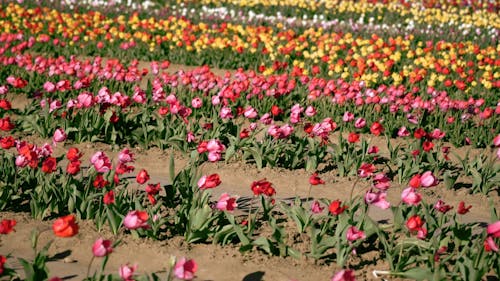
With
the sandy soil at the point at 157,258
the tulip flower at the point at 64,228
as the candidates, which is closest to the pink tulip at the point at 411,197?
the sandy soil at the point at 157,258

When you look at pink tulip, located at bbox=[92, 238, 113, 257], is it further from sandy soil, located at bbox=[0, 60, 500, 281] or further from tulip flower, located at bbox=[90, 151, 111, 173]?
tulip flower, located at bbox=[90, 151, 111, 173]

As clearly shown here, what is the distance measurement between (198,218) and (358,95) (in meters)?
3.40

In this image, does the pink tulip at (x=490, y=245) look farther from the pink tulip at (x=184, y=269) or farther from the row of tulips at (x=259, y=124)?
the pink tulip at (x=184, y=269)

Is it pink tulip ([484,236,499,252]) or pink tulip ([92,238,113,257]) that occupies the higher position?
pink tulip ([92,238,113,257])

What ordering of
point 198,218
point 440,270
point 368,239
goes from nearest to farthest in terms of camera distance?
1. point 440,270
2. point 198,218
3. point 368,239

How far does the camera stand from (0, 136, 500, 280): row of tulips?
3.35 metres

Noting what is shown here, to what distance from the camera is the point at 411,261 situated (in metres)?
3.48

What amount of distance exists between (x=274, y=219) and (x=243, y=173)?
171 centimetres

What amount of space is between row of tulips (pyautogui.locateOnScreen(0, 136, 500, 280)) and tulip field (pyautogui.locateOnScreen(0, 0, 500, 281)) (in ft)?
0.05

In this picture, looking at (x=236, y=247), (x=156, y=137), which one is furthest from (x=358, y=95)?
(x=236, y=247)

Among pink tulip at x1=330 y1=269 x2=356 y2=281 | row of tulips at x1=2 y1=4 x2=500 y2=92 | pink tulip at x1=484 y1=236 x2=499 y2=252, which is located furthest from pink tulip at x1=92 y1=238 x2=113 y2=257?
row of tulips at x1=2 y1=4 x2=500 y2=92

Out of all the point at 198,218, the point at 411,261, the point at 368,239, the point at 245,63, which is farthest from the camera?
the point at 245,63

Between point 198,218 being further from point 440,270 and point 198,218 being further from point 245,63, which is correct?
point 245,63

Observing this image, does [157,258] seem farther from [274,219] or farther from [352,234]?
[352,234]
